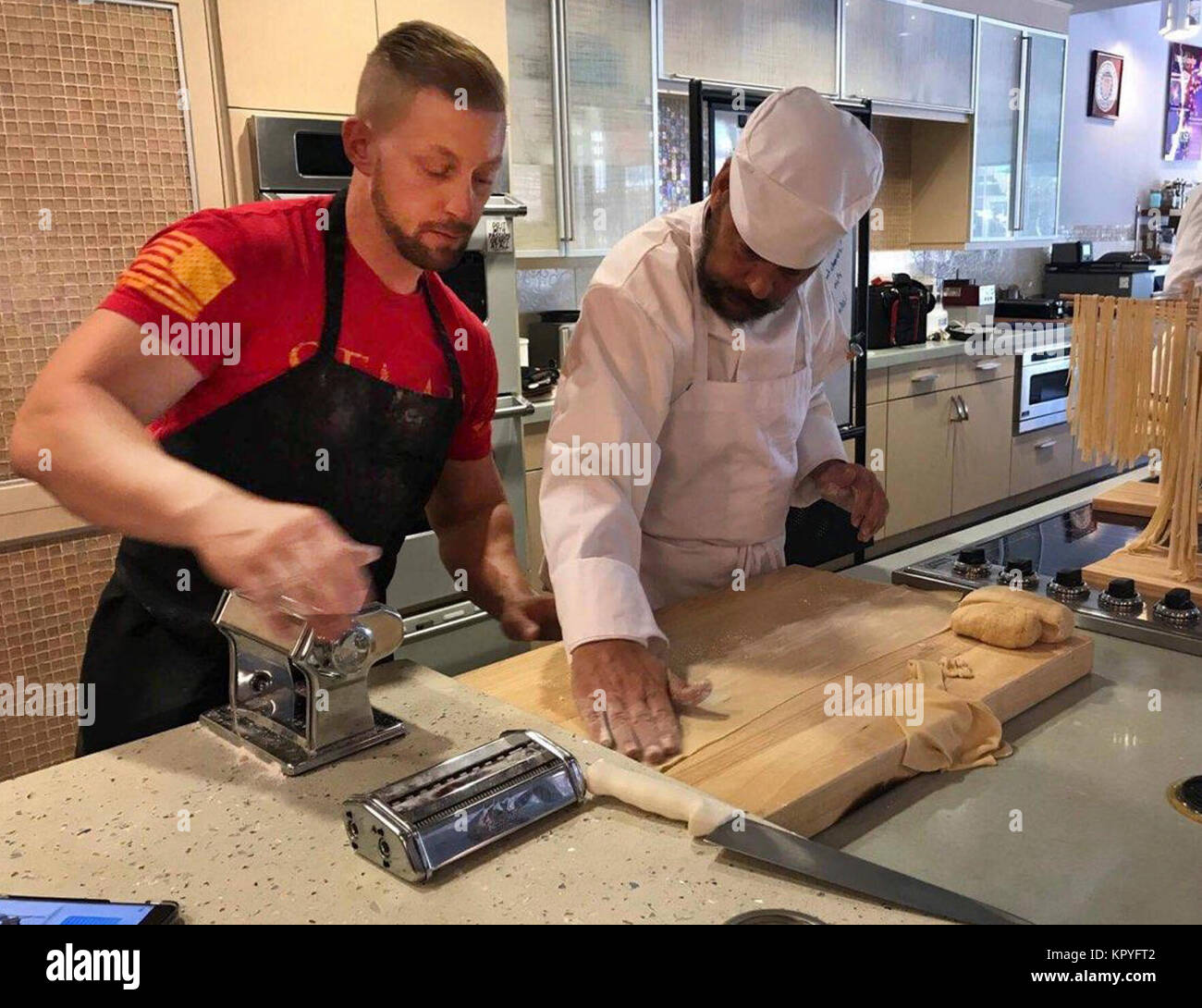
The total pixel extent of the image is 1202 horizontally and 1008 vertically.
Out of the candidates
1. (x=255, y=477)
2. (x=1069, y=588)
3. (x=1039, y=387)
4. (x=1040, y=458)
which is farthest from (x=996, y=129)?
(x=255, y=477)

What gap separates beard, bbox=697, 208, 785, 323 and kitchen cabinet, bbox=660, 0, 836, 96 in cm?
210

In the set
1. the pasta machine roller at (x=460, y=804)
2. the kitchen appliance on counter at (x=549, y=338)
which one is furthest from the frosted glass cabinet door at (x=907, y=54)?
the pasta machine roller at (x=460, y=804)

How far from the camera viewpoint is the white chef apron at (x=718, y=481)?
1388 millimetres

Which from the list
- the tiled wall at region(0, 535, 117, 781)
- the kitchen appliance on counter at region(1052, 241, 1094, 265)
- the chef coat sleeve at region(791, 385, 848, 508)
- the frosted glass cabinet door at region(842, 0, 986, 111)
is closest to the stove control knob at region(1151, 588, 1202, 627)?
the chef coat sleeve at region(791, 385, 848, 508)

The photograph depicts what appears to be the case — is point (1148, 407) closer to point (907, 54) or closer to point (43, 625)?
point (43, 625)

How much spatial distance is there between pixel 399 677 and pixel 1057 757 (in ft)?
2.13

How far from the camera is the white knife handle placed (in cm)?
70

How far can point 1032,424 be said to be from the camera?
15.1 feet

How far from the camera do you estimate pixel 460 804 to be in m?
0.69

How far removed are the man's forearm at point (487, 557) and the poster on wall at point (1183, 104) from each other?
625cm

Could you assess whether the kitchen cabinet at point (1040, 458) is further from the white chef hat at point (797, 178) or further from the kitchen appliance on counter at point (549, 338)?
the white chef hat at point (797, 178)

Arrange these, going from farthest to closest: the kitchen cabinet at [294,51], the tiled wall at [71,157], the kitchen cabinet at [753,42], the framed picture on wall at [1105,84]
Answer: the framed picture on wall at [1105,84]
the kitchen cabinet at [753,42]
the kitchen cabinet at [294,51]
the tiled wall at [71,157]

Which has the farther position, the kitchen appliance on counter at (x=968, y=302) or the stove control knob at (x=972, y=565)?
the kitchen appliance on counter at (x=968, y=302)
